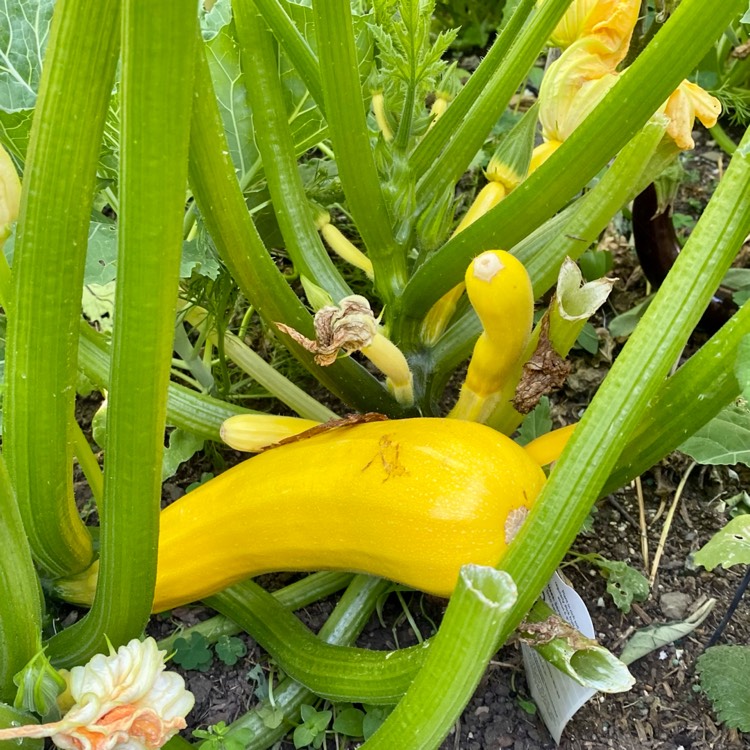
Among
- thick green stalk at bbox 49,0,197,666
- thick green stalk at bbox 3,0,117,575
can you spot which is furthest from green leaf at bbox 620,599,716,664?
thick green stalk at bbox 3,0,117,575

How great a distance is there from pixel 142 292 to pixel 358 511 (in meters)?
0.44

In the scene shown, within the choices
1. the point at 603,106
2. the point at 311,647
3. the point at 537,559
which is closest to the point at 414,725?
the point at 537,559

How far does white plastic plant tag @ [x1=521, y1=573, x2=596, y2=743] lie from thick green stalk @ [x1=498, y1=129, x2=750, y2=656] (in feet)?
0.81

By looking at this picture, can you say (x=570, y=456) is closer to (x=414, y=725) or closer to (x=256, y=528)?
(x=414, y=725)

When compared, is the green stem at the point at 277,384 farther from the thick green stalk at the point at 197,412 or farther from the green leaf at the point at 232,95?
the green leaf at the point at 232,95

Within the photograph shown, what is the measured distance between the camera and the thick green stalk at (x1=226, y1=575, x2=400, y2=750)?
113 cm

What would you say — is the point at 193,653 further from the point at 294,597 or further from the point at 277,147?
the point at 277,147

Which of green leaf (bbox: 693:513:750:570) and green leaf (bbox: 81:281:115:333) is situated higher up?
green leaf (bbox: 693:513:750:570)

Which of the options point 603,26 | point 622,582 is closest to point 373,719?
point 622,582

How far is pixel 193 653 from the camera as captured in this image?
1.21 metres

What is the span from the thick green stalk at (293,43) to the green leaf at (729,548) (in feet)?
2.61

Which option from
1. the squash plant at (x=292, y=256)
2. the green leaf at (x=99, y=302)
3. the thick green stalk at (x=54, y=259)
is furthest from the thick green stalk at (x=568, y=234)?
the green leaf at (x=99, y=302)

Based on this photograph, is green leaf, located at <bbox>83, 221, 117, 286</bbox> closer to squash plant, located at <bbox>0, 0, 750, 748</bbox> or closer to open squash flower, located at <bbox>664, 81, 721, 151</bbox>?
squash plant, located at <bbox>0, 0, 750, 748</bbox>

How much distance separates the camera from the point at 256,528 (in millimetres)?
1108
